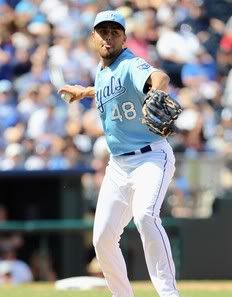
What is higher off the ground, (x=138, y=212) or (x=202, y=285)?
(x=138, y=212)

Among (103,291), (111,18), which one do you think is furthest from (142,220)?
(103,291)

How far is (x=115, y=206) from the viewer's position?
586cm

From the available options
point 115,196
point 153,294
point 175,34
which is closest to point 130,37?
point 175,34

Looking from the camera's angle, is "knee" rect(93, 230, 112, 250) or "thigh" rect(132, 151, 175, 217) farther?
"knee" rect(93, 230, 112, 250)

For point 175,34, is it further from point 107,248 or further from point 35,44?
point 107,248

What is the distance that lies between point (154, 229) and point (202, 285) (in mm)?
4195

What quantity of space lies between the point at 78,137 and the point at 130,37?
7.64 ft

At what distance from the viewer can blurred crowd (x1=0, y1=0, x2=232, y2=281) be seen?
11.4 m

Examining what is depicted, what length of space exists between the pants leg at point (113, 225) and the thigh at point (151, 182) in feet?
0.42

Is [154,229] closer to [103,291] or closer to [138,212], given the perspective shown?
[138,212]

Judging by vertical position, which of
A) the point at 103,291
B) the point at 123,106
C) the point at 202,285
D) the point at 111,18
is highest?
the point at 111,18

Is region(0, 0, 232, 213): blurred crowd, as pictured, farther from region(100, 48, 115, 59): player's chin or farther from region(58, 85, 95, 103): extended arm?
region(100, 48, 115, 59): player's chin

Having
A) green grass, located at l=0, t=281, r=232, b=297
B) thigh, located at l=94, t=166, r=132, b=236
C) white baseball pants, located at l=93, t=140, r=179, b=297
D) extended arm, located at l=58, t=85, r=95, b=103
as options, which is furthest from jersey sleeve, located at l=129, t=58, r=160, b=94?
green grass, located at l=0, t=281, r=232, b=297

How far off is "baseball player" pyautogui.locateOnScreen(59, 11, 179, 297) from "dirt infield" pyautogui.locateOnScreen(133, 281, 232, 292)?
312 centimetres
